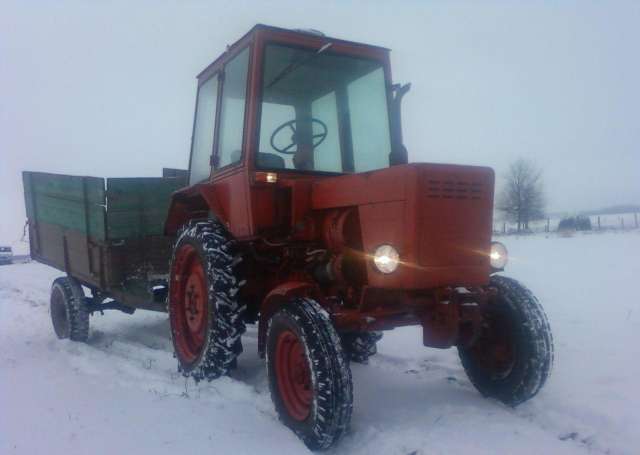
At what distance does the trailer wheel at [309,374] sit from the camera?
112 inches

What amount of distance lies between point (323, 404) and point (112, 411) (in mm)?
1599

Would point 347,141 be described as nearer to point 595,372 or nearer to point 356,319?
point 356,319

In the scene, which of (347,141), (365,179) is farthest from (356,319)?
(347,141)

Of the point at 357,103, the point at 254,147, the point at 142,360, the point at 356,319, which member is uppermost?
the point at 357,103

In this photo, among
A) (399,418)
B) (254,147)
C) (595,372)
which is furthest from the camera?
(595,372)

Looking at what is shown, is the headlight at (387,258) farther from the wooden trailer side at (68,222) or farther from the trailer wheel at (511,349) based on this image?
the wooden trailer side at (68,222)

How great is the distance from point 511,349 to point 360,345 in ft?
4.51

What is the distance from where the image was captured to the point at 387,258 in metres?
3.03

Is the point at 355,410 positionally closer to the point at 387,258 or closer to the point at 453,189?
the point at 387,258

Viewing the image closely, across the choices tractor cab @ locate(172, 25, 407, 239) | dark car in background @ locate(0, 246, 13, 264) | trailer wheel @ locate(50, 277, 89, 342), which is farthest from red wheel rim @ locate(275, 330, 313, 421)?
dark car in background @ locate(0, 246, 13, 264)

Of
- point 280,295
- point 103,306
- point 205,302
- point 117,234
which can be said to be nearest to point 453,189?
point 280,295

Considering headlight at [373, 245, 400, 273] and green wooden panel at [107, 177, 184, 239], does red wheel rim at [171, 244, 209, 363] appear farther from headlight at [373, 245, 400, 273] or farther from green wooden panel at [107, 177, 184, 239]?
headlight at [373, 245, 400, 273]

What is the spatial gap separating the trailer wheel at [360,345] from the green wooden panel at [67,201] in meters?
2.89

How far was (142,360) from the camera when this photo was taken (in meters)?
5.14
